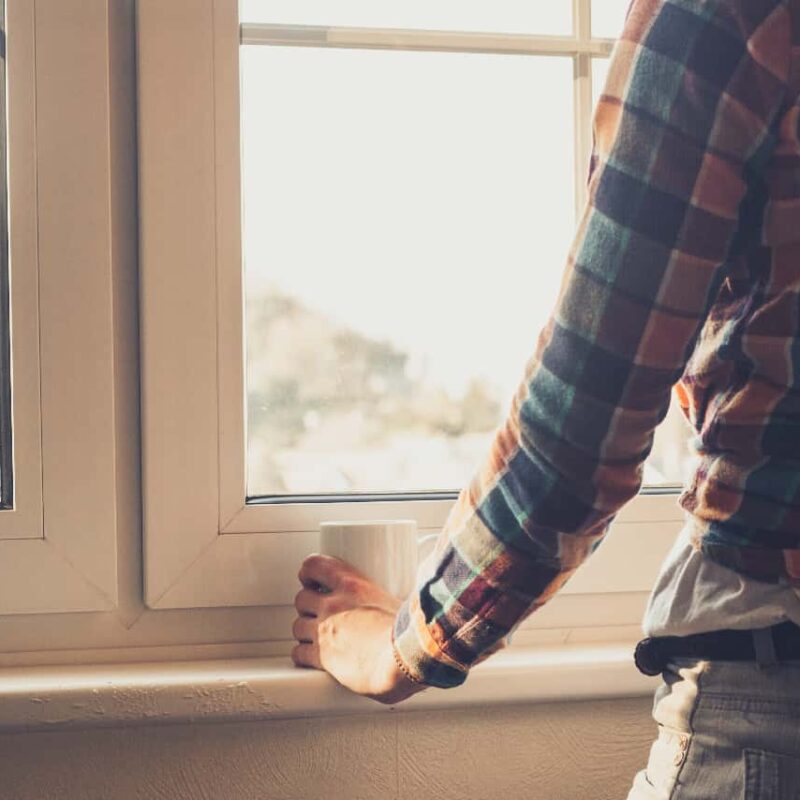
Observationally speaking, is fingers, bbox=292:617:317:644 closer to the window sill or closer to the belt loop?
the window sill

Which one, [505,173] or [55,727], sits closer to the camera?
[55,727]

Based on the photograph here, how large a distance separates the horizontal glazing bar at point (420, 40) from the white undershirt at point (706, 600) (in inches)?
25.9

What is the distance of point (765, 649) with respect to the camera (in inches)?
26.8

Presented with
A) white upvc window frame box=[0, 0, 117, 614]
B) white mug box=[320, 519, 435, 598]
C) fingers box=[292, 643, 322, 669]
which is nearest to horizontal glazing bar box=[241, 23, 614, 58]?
white upvc window frame box=[0, 0, 117, 614]

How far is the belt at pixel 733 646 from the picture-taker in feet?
2.23

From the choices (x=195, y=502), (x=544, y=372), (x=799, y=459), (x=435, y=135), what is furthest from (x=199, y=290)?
(x=799, y=459)

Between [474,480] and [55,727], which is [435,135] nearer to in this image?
[474,480]

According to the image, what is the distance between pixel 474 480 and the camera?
75cm

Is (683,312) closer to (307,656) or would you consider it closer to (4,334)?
(307,656)

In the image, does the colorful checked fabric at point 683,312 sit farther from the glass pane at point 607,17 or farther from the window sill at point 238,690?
the glass pane at point 607,17

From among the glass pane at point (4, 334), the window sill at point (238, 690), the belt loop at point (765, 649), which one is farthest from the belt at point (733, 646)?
the glass pane at point (4, 334)

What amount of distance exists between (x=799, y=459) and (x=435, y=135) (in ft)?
2.21

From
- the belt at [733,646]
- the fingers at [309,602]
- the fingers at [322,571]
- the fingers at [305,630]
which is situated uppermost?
the belt at [733,646]

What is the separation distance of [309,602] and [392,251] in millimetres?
380
